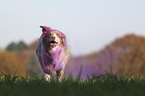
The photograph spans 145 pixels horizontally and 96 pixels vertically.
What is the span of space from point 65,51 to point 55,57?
0.40m

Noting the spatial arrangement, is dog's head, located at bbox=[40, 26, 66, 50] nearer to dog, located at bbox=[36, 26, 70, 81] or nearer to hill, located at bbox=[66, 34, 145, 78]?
dog, located at bbox=[36, 26, 70, 81]

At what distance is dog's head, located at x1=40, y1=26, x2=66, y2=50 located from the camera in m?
5.90

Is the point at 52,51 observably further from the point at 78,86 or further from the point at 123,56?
the point at 123,56

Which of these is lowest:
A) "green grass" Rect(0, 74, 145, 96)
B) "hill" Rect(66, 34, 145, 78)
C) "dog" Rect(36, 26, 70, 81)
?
"hill" Rect(66, 34, 145, 78)

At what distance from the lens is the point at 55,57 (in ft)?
20.4

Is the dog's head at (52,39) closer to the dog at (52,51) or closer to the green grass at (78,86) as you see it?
the dog at (52,51)

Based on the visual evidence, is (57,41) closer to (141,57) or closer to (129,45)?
(141,57)

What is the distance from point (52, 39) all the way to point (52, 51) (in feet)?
1.24

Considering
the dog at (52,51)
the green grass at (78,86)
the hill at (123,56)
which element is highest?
the dog at (52,51)

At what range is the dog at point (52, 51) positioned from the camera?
5965 mm

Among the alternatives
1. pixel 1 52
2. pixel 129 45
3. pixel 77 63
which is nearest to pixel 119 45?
pixel 129 45

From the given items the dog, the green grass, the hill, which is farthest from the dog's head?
the hill

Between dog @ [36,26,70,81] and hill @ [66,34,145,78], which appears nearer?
dog @ [36,26,70,81]

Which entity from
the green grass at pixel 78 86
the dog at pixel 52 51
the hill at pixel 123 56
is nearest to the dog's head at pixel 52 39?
the dog at pixel 52 51
